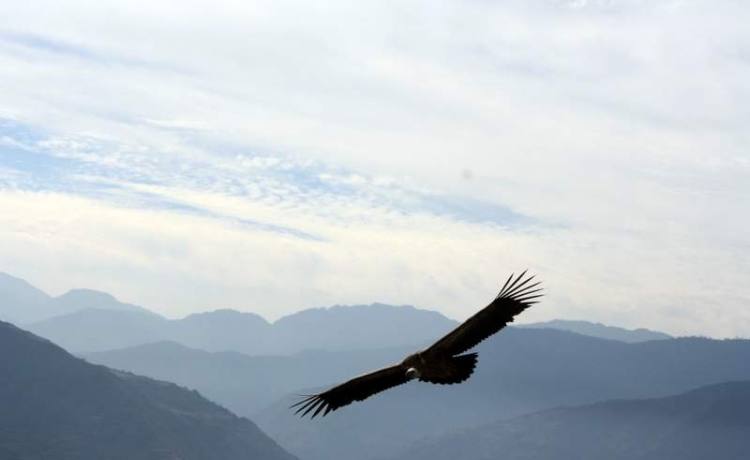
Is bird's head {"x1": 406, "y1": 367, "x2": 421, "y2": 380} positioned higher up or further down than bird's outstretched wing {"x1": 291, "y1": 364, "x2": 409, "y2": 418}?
higher up

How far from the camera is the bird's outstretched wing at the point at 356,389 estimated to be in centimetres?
2000

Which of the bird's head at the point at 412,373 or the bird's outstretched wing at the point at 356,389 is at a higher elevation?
the bird's head at the point at 412,373

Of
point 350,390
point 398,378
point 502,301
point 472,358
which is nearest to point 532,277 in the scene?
point 502,301

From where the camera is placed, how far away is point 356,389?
21.6m

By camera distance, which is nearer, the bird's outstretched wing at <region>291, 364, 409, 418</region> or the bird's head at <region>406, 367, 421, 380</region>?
the bird's head at <region>406, 367, 421, 380</region>

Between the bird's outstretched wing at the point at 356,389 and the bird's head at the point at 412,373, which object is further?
the bird's outstretched wing at the point at 356,389

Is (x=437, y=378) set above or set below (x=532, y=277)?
below

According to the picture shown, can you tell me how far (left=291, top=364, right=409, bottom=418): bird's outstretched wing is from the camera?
2000cm

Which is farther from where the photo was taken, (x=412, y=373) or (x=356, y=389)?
(x=356, y=389)

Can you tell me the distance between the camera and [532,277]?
61.2 feet

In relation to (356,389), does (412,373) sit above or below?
above

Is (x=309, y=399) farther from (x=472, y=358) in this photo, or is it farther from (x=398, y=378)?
(x=472, y=358)

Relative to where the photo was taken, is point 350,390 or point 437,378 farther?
point 350,390

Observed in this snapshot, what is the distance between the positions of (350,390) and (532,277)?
614 cm
